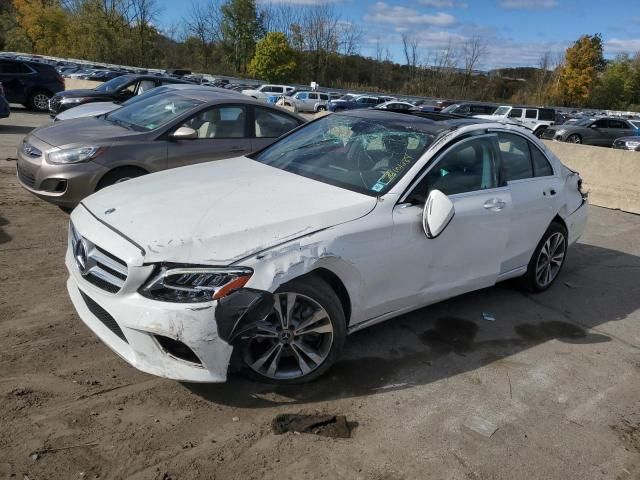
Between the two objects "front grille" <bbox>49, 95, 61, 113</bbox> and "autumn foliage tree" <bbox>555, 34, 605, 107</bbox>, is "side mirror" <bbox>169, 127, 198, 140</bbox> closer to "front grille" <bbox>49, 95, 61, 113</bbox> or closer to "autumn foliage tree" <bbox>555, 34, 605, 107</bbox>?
"front grille" <bbox>49, 95, 61, 113</bbox>

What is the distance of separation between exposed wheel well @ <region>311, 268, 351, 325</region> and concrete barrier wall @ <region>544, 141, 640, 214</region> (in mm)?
7426

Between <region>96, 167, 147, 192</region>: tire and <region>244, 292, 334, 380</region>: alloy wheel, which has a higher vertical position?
<region>96, 167, 147, 192</region>: tire

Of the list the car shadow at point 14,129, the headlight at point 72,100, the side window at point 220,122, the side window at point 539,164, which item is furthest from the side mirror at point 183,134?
the car shadow at point 14,129

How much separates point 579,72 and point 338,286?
267 feet

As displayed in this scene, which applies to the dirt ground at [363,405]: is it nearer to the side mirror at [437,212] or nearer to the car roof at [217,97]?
the side mirror at [437,212]

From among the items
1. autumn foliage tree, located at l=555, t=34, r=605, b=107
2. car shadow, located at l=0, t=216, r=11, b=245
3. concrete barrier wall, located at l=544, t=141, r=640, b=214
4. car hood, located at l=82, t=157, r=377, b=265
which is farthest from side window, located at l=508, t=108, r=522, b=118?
autumn foliage tree, located at l=555, t=34, r=605, b=107

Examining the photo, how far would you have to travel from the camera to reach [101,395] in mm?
3061

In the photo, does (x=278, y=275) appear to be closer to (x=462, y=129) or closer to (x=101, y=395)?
(x=101, y=395)

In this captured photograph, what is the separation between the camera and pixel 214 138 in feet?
21.7

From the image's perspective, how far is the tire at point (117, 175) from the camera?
19.0ft

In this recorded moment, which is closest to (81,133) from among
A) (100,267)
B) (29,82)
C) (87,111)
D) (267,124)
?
(267,124)

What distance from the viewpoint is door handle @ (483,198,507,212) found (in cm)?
412

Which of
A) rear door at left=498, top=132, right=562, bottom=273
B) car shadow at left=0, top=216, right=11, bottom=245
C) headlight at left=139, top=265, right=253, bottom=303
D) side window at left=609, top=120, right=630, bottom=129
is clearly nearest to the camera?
headlight at left=139, top=265, right=253, bottom=303

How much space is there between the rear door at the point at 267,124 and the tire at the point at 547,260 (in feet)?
11.8
